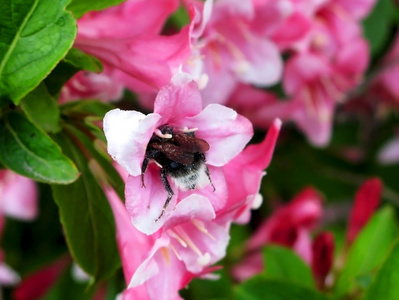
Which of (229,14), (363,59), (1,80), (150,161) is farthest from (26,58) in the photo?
(363,59)

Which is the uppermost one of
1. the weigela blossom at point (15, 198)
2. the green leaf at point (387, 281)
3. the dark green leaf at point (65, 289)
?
the green leaf at point (387, 281)

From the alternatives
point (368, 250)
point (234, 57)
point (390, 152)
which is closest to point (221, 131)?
point (234, 57)

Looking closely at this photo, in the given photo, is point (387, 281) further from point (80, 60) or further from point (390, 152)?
point (390, 152)

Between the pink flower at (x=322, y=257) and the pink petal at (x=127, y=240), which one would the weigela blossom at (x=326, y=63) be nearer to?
the pink flower at (x=322, y=257)

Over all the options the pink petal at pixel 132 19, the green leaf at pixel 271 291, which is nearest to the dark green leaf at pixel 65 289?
the green leaf at pixel 271 291

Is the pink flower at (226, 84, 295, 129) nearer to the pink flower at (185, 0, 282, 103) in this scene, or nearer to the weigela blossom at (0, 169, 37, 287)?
the pink flower at (185, 0, 282, 103)

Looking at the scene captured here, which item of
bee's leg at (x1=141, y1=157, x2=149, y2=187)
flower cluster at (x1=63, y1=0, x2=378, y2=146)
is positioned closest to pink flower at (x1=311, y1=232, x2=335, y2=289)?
flower cluster at (x1=63, y1=0, x2=378, y2=146)
